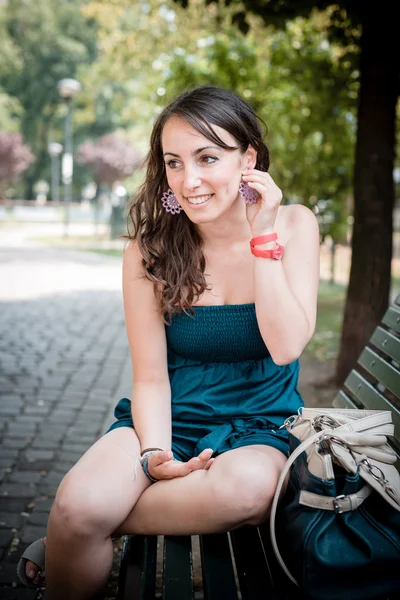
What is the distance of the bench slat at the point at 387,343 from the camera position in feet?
8.86

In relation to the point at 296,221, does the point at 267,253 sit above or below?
below

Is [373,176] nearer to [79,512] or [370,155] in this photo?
[370,155]

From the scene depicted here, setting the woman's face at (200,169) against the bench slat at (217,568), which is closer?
the bench slat at (217,568)

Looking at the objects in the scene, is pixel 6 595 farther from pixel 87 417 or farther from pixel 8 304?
pixel 8 304

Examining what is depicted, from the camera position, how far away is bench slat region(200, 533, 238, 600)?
1786 mm

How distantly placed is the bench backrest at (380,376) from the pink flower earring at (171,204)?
1.07 metres

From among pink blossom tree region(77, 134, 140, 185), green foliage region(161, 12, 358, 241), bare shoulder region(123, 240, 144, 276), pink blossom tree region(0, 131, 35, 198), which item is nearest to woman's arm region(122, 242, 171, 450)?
bare shoulder region(123, 240, 144, 276)

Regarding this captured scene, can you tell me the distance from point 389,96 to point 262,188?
3296 mm

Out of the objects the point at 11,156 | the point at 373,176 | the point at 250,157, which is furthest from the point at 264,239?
the point at 11,156

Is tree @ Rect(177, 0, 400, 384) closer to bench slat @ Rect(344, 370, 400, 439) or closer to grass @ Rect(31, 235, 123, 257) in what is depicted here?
bench slat @ Rect(344, 370, 400, 439)

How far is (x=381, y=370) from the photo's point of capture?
2768mm

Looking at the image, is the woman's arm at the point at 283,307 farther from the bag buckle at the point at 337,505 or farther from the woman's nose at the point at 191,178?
the bag buckle at the point at 337,505

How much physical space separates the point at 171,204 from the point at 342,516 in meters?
1.43

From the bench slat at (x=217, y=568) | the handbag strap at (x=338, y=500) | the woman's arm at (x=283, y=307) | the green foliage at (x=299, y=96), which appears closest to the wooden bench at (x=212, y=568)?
the bench slat at (x=217, y=568)
